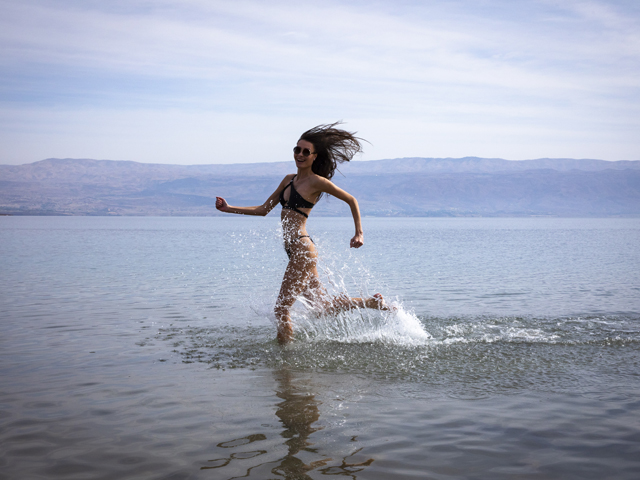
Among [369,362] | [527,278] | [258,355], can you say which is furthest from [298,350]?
[527,278]

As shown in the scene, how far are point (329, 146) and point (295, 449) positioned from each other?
442 cm

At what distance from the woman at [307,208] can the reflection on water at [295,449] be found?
1.98 m

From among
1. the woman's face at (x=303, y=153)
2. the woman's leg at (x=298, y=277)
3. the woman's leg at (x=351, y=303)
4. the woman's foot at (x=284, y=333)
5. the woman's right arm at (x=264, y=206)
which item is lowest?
the woman's foot at (x=284, y=333)

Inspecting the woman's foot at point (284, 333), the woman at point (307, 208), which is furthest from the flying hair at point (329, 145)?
the woman's foot at point (284, 333)

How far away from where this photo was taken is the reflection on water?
4301 millimetres

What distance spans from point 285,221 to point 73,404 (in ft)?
11.1

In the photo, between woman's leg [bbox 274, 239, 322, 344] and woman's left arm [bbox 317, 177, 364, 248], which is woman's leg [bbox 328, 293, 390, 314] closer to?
woman's leg [bbox 274, 239, 322, 344]

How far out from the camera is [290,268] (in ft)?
25.8

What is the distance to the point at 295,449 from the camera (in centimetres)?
470

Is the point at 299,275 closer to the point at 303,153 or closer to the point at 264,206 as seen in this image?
the point at 264,206

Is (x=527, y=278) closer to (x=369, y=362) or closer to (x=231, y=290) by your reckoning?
(x=231, y=290)

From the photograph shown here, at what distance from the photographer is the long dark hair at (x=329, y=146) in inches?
310

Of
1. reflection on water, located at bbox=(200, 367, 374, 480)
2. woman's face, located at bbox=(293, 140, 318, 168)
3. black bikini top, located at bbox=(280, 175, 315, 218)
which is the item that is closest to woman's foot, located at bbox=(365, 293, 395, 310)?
black bikini top, located at bbox=(280, 175, 315, 218)

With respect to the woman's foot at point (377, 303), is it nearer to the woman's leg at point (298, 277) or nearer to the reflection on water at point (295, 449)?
the woman's leg at point (298, 277)
